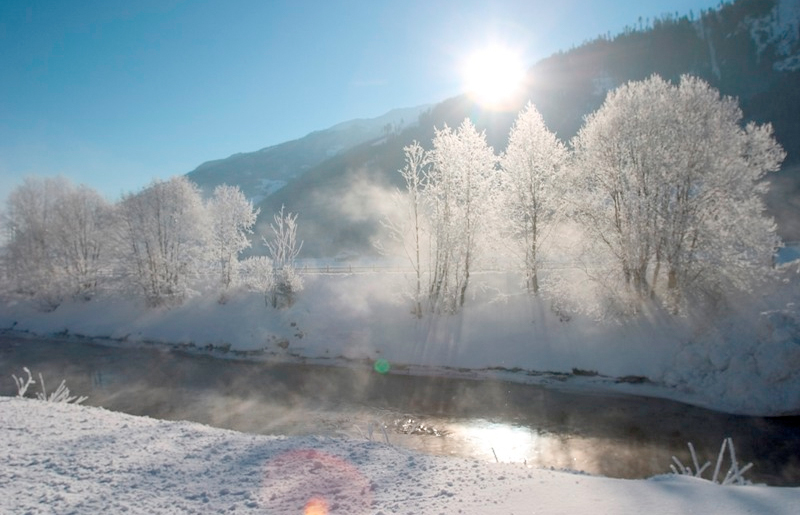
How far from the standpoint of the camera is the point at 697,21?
111 m

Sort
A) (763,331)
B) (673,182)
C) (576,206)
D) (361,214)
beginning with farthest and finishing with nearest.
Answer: (361,214), (576,206), (673,182), (763,331)

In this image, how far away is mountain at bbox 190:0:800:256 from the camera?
282 feet

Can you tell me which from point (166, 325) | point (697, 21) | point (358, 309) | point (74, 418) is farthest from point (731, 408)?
point (697, 21)

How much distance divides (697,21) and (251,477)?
462 ft

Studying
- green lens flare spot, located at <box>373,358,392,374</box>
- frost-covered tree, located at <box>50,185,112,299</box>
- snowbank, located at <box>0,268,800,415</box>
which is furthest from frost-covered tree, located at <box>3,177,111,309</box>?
green lens flare spot, located at <box>373,358,392,374</box>

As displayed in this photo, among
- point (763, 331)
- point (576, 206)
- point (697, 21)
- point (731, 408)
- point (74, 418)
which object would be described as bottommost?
point (731, 408)

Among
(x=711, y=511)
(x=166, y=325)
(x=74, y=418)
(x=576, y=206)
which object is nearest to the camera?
(x=711, y=511)

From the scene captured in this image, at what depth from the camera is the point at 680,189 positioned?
20531mm

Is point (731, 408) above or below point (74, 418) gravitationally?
below

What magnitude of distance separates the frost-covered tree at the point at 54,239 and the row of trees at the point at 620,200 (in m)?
26.8

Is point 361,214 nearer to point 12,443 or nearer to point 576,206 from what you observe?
point 576,206

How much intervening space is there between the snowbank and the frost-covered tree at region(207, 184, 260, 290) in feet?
9.33

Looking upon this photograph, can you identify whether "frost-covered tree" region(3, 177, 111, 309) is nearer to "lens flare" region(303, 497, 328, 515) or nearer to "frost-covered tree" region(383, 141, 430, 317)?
"frost-covered tree" region(383, 141, 430, 317)

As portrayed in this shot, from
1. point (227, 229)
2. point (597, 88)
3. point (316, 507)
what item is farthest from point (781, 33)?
point (316, 507)
